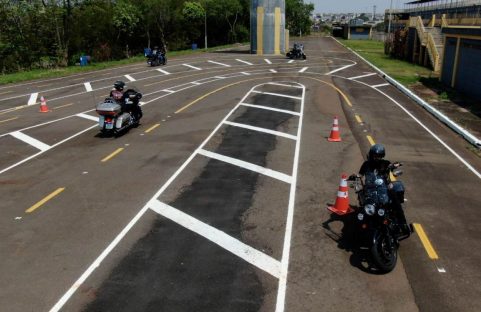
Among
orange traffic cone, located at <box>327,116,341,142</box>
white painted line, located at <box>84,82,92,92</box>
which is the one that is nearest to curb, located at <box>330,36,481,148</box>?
orange traffic cone, located at <box>327,116,341,142</box>

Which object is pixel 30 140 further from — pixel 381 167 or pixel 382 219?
pixel 382 219

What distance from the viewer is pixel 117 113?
17281 millimetres

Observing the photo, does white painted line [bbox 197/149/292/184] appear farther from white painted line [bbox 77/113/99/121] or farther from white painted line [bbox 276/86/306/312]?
white painted line [bbox 77/113/99/121]

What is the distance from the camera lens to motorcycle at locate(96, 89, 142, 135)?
55.6 ft

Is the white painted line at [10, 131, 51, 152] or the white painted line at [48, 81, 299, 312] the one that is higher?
the white painted line at [10, 131, 51, 152]

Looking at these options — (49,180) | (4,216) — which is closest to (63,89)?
(49,180)

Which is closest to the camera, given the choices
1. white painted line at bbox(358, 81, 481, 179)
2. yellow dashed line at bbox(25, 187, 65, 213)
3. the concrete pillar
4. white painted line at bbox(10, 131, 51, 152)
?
yellow dashed line at bbox(25, 187, 65, 213)

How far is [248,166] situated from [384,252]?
640cm

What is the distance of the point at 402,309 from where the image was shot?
6957 mm

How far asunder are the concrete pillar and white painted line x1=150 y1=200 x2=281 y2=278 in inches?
1740

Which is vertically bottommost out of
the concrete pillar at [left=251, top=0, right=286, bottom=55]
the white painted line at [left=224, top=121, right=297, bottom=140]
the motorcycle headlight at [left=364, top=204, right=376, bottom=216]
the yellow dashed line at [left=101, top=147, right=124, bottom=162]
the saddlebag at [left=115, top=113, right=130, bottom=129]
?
the yellow dashed line at [left=101, top=147, right=124, bottom=162]

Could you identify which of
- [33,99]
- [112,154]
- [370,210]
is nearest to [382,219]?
[370,210]

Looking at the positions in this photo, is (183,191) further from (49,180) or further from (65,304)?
(65,304)

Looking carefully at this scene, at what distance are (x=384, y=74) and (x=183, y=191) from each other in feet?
88.1
